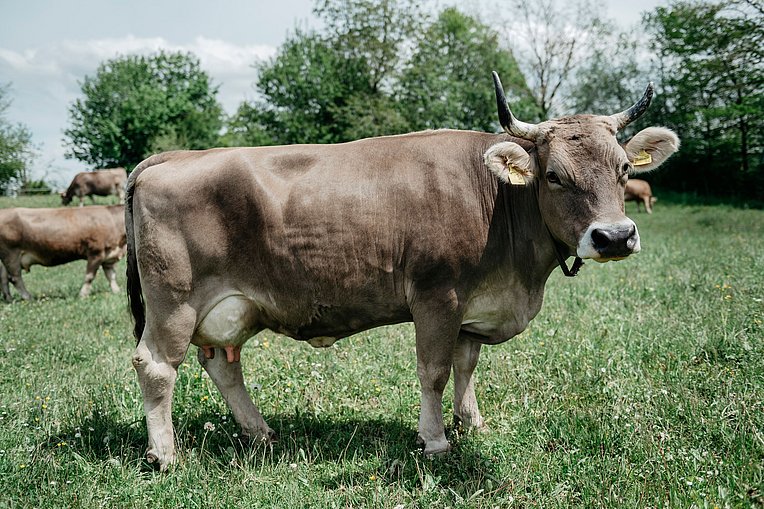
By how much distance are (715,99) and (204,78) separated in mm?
41364

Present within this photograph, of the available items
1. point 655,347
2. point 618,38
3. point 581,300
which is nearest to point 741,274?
point 581,300

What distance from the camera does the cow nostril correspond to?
3688 mm

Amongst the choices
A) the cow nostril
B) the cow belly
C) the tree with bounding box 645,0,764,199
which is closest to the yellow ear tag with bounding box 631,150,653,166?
the cow nostril

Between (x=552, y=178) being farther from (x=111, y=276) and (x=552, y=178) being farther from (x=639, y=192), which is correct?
(x=639, y=192)

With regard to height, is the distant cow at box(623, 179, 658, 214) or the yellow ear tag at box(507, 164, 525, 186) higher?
the yellow ear tag at box(507, 164, 525, 186)

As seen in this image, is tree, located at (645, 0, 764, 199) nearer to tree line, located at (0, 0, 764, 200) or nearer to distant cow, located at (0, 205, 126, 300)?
tree line, located at (0, 0, 764, 200)

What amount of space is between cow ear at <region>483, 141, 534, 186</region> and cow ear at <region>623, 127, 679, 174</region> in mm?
835

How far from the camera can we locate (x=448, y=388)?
5984mm

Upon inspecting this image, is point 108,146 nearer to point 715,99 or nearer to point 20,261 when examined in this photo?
point 20,261

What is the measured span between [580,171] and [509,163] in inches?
19.7

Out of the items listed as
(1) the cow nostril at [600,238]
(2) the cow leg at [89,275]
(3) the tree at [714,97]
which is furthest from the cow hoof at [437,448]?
(3) the tree at [714,97]

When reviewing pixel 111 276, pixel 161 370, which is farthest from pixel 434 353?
pixel 111 276

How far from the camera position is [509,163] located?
426 centimetres

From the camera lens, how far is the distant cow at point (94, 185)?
32.5m
